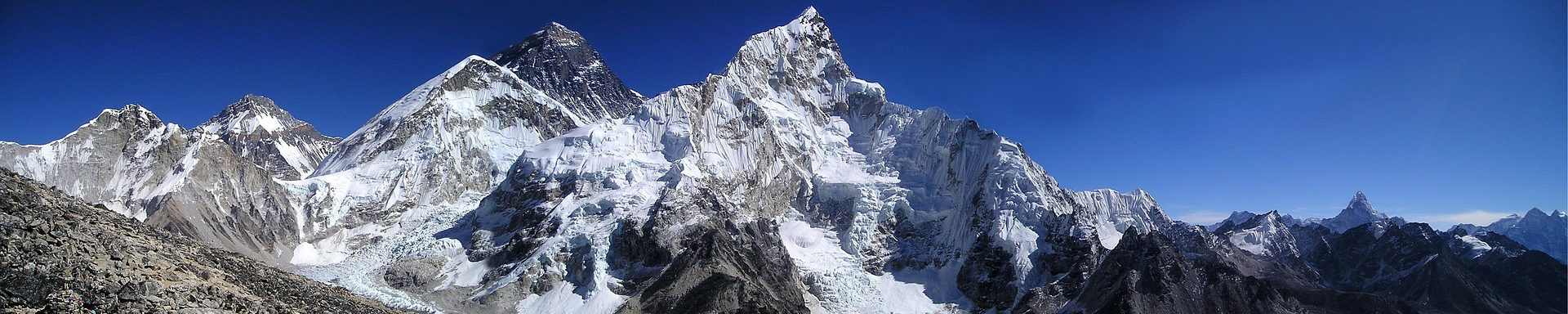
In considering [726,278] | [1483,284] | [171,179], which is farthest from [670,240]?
[1483,284]

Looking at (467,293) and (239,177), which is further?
(239,177)

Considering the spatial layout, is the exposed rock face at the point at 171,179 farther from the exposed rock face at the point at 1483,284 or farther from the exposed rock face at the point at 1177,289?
the exposed rock face at the point at 1483,284

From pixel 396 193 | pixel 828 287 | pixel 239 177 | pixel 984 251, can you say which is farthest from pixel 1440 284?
pixel 239 177

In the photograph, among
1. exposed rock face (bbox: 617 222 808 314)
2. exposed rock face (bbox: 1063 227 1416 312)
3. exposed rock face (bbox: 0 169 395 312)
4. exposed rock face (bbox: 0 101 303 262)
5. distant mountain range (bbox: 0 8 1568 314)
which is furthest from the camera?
exposed rock face (bbox: 0 101 303 262)

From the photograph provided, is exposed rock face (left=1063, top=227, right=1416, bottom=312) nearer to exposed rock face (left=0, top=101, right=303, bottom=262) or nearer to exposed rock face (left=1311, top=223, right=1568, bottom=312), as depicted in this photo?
exposed rock face (left=1311, top=223, right=1568, bottom=312)

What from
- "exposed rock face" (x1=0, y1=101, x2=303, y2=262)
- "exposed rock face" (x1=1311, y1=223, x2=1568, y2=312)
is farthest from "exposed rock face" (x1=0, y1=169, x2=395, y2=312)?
"exposed rock face" (x1=1311, y1=223, x2=1568, y2=312)

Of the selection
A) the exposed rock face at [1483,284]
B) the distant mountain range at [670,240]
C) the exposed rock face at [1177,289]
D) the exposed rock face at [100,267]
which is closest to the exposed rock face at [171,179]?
the distant mountain range at [670,240]

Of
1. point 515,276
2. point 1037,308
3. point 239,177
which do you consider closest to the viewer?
point 1037,308

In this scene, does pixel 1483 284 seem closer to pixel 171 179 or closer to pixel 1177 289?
pixel 1177 289

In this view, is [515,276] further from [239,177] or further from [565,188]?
[239,177]
